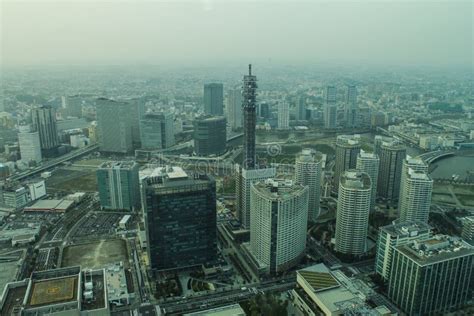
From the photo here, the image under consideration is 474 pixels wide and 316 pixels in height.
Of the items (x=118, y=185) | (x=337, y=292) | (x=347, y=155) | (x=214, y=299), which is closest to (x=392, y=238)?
(x=337, y=292)

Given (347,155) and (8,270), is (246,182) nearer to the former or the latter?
(347,155)

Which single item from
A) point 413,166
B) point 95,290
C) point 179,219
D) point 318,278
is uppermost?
point 413,166

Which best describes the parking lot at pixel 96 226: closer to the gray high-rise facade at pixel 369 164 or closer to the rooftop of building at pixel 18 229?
the rooftop of building at pixel 18 229

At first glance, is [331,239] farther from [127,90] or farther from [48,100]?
[127,90]

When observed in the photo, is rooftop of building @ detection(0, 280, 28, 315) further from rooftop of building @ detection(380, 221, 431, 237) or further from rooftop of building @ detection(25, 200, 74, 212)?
rooftop of building @ detection(25, 200, 74, 212)

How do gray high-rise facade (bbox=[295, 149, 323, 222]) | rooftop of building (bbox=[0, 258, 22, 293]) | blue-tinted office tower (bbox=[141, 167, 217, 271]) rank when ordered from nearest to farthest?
1. blue-tinted office tower (bbox=[141, 167, 217, 271])
2. rooftop of building (bbox=[0, 258, 22, 293])
3. gray high-rise facade (bbox=[295, 149, 323, 222])

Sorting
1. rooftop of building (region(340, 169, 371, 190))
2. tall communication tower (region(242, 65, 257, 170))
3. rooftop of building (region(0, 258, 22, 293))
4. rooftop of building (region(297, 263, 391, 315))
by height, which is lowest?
rooftop of building (region(0, 258, 22, 293))

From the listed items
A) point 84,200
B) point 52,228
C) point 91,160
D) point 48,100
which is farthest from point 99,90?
point 52,228

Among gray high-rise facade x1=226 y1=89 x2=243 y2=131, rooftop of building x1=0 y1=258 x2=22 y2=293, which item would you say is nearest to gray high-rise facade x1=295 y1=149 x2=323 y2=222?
rooftop of building x1=0 y1=258 x2=22 y2=293
